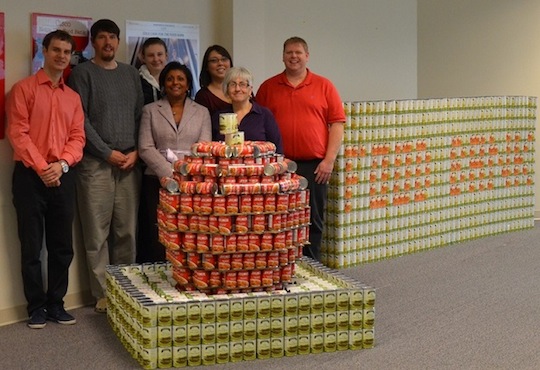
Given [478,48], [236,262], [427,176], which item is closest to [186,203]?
[236,262]

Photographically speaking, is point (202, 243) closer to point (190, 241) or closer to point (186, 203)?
point (190, 241)

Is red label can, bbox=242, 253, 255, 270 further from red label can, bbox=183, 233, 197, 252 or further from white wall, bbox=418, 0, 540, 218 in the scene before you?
white wall, bbox=418, 0, 540, 218

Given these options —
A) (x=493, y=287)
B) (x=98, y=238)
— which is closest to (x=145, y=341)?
(x=98, y=238)

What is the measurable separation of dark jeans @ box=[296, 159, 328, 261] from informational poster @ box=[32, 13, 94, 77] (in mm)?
1777

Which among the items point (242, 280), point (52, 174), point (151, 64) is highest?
point (151, 64)

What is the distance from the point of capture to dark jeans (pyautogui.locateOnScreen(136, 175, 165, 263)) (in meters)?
6.54

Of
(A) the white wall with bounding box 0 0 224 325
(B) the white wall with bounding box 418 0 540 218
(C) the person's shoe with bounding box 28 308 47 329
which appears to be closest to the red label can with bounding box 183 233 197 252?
(C) the person's shoe with bounding box 28 308 47 329

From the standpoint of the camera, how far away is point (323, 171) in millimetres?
7129

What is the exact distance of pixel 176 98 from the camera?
6.42m

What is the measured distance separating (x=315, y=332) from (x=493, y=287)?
7.13 ft

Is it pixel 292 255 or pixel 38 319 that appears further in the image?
pixel 38 319

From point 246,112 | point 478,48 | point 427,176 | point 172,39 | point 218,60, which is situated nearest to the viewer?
point 246,112

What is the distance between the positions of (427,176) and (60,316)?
3814 mm

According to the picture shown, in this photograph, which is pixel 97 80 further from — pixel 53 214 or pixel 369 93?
pixel 369 93
